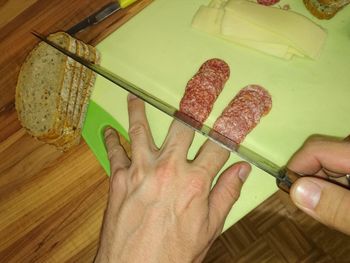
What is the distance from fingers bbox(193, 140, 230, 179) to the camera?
140 cm

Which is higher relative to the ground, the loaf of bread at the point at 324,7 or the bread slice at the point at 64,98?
the loaf of bread at the point at 324,7

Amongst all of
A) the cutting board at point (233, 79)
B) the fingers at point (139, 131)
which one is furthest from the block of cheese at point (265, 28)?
the fingers at point (139, 131)

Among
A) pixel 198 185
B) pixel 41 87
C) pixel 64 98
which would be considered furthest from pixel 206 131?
pixel 41 87

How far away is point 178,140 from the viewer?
4.71 feet

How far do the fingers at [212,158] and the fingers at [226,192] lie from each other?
0.18 ft

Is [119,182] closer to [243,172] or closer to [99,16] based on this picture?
[243,172]

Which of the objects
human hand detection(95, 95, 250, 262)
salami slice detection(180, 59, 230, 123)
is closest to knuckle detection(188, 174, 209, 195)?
human hand detection(95, 95, 250, 262)

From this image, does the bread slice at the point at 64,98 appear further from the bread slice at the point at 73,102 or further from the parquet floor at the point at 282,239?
the parquet floor at the point at 282,239

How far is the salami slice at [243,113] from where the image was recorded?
4.82ft

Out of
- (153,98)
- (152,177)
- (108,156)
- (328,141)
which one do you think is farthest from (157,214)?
(328,141)

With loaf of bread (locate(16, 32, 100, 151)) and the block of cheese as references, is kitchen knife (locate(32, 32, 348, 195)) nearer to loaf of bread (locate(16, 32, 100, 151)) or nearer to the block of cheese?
loaf of bread (locate(16, 32, 100, 151))

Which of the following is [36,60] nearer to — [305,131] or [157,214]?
[157,214]

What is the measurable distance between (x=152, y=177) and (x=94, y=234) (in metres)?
0.42

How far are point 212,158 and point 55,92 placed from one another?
0.69m
